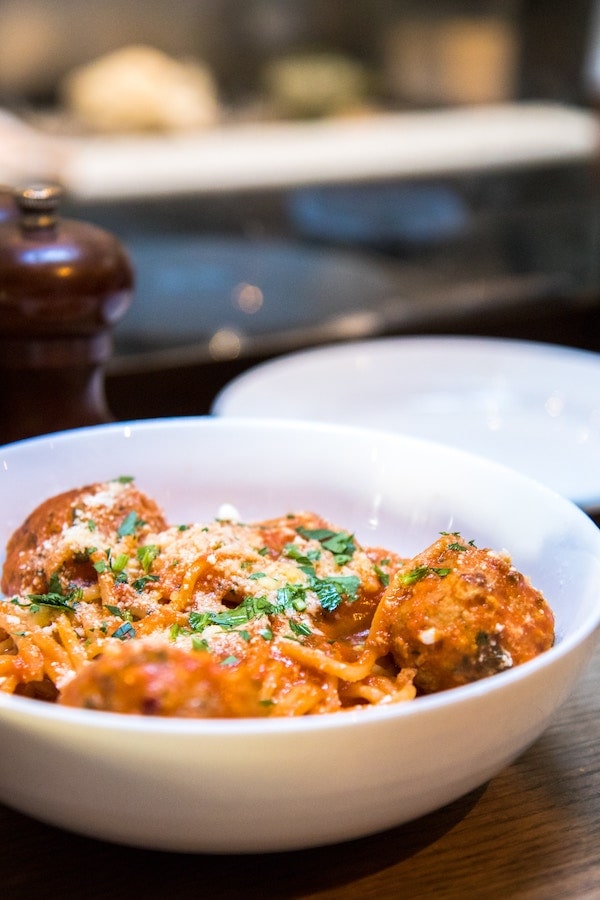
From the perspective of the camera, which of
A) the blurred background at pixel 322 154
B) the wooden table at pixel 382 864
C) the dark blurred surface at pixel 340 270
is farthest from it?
the blurred background at pixel 322 154

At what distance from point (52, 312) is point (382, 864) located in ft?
2.79

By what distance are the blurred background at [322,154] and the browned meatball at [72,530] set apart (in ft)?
5.44

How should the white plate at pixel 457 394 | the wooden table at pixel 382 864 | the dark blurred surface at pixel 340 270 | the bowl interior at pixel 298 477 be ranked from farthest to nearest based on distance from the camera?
the dark blurred surface at pixel 340 270
the white plate at pixel 457 394
the bowl interior at pixel 298 477
the wooden table at pixel 382 864

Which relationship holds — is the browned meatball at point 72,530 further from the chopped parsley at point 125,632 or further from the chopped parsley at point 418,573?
the chopped parsley at point 418,573

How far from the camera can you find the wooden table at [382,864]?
83 centimetres

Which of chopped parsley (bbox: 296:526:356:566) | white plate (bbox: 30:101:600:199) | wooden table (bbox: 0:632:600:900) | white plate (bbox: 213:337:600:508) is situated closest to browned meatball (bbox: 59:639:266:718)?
wooden table (bbox: 0:632:600:900)

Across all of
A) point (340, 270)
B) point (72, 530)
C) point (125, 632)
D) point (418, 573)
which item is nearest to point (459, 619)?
point (418, 573)

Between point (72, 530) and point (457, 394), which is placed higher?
point (72, 530)

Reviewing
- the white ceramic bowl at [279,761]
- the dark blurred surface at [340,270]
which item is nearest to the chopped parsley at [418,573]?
the white ceramic bowl at [279,761]

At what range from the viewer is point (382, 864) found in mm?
865

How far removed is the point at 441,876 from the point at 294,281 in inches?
119

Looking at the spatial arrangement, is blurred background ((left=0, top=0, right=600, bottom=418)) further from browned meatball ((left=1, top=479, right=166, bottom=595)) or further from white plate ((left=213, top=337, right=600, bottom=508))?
browned meatball ((left=1, top=479, right=166, bottom=595))

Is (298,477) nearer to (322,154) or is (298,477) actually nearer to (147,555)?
(147,555)

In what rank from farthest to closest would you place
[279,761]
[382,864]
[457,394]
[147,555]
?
[457,394], [147,555], [382,864], [279,761]
